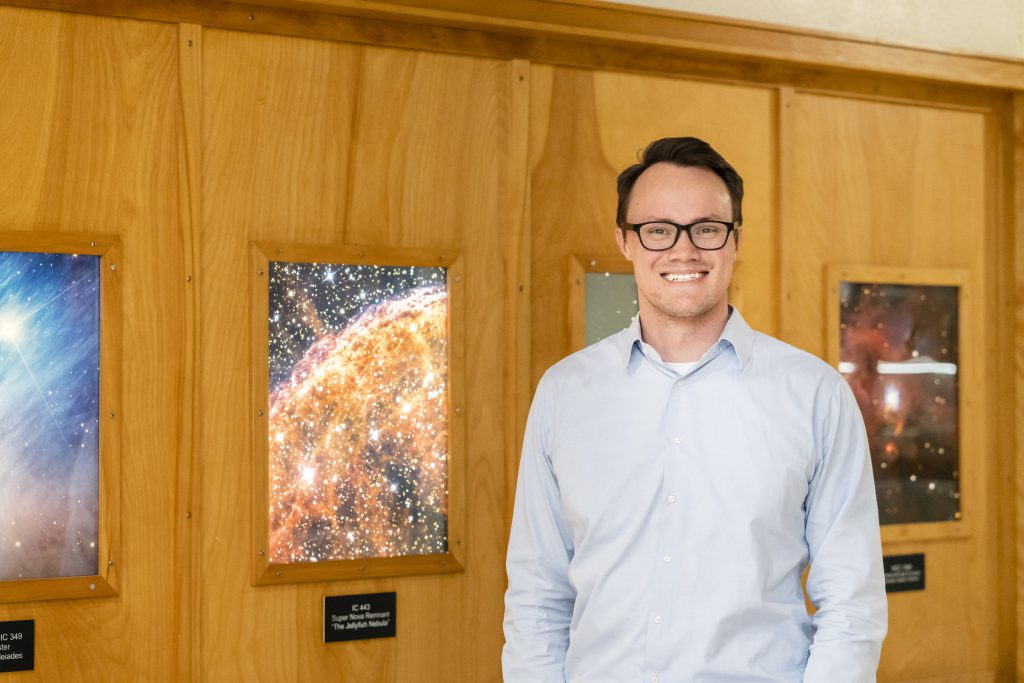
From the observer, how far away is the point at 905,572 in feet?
12.3

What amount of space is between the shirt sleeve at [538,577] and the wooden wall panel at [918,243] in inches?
64.0

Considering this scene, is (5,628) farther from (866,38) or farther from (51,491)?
(866,38)

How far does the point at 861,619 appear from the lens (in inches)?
74.8

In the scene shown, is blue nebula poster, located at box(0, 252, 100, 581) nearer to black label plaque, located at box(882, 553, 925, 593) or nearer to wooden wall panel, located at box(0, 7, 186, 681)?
wooden wall panel, located at box(0, 7, 186, 681)

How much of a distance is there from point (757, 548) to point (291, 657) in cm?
156

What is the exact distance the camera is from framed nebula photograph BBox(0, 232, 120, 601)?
273 centimetres

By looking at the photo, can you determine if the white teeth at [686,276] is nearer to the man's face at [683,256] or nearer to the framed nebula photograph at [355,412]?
the man's face at [683,256]

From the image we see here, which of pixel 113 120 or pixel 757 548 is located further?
pixel 113 120

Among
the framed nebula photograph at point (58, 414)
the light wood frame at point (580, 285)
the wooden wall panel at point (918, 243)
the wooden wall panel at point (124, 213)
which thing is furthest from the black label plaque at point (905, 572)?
the framed nebula photograph at point (58, 414)

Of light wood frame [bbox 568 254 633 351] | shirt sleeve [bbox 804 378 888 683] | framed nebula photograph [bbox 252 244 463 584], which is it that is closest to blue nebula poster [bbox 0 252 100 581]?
framed nebula photograph [bbox 252 244 463 584]

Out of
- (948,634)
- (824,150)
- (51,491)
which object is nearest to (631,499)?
(51,491)

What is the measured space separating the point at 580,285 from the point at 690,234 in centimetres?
125

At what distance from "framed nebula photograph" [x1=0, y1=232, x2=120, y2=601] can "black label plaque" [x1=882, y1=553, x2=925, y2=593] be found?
2550 mm

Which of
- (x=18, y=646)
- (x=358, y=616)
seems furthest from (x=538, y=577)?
(x=18, y=646)
